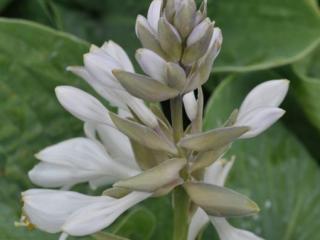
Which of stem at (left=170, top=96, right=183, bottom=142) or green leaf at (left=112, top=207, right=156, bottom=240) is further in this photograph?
green leaf at (left=112, top=207, right=156, bottom=240)

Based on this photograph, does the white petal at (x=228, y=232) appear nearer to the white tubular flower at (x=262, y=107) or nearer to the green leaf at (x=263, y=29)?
the white tubular flower at (x=262, y=107)

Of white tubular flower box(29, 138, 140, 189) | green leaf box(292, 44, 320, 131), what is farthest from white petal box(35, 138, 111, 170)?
green leaf box(292, 44, 320, 131)

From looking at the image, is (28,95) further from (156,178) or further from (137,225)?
(156,178)

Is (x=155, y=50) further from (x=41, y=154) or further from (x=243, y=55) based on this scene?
(x=243, y=55)

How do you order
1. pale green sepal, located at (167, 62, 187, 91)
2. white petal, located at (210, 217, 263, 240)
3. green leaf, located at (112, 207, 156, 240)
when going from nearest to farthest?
pale green sepal, located at (167, 62, 187, 91) → white petal, located at (210, 217, 263, 240) → green leaf, located at (112, 207, 156, 240)

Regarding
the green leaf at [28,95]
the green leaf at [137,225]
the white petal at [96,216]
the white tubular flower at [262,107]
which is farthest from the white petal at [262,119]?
the green leaf at [28,95]

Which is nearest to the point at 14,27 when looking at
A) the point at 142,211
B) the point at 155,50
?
the point at 142,211

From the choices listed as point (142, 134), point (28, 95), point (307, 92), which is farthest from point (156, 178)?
point (307, 92)

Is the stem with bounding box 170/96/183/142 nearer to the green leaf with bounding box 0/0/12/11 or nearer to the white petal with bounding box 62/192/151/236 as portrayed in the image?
the white petal with bounding box 62/192/151/236
